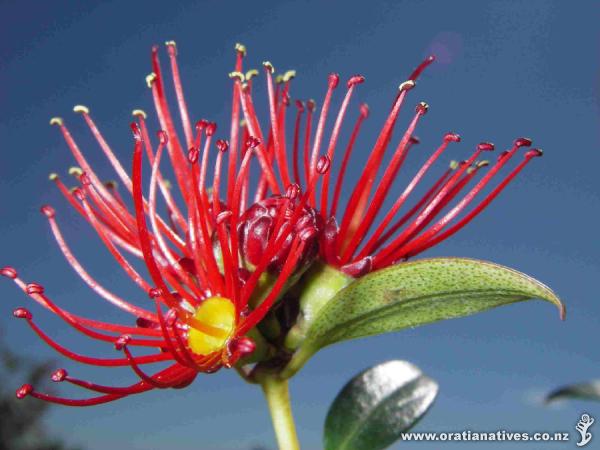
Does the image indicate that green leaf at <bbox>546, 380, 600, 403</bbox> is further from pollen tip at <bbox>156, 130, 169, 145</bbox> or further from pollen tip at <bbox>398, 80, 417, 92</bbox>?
pollen tip at <bbox>156, 130, 169, 145</bbox>

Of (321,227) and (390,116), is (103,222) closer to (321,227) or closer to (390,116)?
(321,227)

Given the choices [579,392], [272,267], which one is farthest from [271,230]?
[579,392]

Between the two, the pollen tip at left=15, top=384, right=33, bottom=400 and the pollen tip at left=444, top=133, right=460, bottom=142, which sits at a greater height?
the pollen tip at left=444, top=133, right=460, bottom=142

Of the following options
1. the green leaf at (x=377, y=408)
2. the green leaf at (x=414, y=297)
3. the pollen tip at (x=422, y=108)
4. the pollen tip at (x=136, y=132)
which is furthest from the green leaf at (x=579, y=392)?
the pollen tip at (x=136, y=132)

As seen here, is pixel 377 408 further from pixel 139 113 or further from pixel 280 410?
pixel 139 113

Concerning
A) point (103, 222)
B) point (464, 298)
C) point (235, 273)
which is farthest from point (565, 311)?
point (103, 222)

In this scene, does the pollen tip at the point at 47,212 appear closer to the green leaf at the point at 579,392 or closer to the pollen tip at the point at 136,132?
the pollen tip at the point at 136,132

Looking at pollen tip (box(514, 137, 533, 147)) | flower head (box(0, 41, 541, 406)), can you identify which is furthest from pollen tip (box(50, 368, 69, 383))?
pollen tip (box(514, 137, 533, 147))
